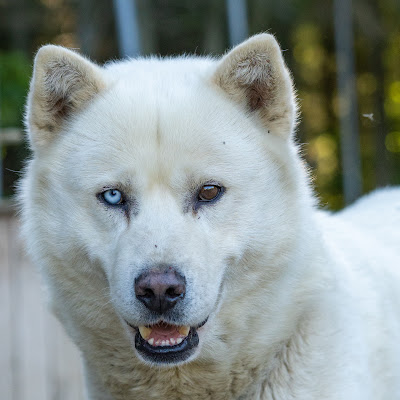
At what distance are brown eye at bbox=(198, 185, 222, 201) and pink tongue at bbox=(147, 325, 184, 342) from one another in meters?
0.51

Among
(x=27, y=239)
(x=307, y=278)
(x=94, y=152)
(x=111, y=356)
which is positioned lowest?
(x=111, y=356)

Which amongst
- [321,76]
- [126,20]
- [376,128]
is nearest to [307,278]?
[126,20]

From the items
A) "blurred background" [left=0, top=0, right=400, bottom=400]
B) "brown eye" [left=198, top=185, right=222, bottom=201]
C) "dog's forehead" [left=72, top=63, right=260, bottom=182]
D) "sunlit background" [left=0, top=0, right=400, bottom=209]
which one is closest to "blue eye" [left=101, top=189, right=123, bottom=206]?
"dog's forehead" [left=72, top=63, right=260, bottom=182]

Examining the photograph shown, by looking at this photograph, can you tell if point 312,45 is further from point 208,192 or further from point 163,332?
point 163,332

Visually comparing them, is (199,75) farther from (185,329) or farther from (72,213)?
(185,329)

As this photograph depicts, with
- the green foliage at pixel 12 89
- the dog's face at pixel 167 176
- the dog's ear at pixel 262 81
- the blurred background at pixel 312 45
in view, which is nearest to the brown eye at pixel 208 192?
the dog's face at pixel 167 176

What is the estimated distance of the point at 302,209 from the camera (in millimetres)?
3137

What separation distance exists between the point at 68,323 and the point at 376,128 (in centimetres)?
1609

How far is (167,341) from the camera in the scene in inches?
110

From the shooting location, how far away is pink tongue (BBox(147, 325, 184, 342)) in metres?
2.80

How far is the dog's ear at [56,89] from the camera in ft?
9.93

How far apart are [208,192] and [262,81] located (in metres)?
0.55

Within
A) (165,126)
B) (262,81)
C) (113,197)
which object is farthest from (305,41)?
(113,197)

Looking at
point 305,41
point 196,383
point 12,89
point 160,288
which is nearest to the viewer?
point 160,288
